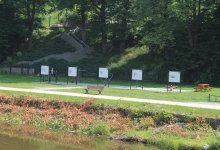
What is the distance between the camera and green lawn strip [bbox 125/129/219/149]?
72.8ft

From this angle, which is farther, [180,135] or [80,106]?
[80,106]

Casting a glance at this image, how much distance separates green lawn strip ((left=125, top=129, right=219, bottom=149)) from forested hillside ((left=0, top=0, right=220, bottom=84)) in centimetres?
2760

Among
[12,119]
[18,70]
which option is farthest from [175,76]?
[18,70]

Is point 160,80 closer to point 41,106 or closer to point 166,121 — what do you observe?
point 41,106

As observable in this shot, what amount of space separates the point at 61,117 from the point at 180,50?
95.0 feet

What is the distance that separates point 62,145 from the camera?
23.4 m

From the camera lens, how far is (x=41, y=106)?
32031 millimetres

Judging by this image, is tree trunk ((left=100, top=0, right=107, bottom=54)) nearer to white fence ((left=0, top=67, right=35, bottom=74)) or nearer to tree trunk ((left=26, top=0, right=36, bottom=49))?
white fence ((left=0, top=67, right=35, bottom=74))

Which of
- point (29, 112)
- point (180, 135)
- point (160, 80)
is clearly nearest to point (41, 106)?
point (29, 112)

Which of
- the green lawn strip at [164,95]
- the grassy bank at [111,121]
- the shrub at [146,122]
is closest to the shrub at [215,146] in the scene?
Result: the grassy bank at [111,121]

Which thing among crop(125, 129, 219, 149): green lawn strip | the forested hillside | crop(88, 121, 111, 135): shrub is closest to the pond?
crop(125, 129, 219, 149): green lawn strip

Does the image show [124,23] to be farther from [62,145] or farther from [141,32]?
[62,145]

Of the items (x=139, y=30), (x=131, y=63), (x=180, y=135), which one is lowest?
(x=180, y=135)

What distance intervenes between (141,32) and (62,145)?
3666 cm
